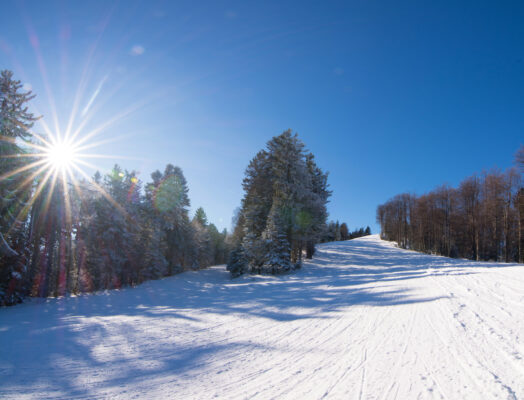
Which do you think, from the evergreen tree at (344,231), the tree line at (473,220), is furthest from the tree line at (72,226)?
the evergreen tree at (344,231)

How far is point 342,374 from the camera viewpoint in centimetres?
379

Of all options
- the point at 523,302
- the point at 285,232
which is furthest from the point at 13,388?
the point at 285,232

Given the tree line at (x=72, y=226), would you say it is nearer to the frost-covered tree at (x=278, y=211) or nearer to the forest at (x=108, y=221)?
the forest at (x=108, y=221)

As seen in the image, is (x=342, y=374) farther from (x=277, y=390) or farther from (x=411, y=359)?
→ (x=411, y=359)

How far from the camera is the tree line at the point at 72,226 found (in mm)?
13266

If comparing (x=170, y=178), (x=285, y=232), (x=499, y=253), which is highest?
(x=170, y=178)

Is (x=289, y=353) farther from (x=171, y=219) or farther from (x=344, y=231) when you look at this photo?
(x=344, y=231)

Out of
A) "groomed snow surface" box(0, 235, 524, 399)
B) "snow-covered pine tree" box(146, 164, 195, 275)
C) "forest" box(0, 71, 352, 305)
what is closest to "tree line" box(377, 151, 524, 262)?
"forest" box(0, 71, 352, 305)

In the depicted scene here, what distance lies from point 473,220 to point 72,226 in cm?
4275

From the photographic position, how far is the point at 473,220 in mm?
30203

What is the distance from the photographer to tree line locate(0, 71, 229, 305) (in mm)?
13266

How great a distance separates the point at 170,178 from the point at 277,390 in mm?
27756

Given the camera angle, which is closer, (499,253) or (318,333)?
(318,333)

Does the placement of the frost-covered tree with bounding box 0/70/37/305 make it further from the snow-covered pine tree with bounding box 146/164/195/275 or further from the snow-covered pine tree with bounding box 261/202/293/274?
the snow-covered pine tree with bounding box 261/202/293/274
